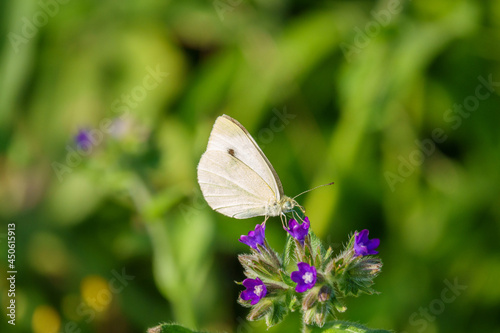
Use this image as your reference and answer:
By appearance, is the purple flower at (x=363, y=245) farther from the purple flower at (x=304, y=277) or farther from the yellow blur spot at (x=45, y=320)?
the yellow blur spot at (x=45, y=320)

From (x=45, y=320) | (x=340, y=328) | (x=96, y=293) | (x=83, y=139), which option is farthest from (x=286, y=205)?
(x=45, y=320)

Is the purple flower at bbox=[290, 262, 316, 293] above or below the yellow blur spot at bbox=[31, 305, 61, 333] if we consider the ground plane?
above

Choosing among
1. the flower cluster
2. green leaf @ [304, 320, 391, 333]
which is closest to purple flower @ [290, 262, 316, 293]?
the flower cluster

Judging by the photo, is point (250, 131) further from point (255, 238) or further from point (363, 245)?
point (363, 245)

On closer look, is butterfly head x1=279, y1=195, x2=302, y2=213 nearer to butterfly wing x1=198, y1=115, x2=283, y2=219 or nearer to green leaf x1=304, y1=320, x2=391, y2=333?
butterfly wing x1=198, y1=115, x2=283, y2=219

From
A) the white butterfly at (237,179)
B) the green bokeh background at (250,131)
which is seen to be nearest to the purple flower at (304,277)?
the white butterfly at (237,179)
